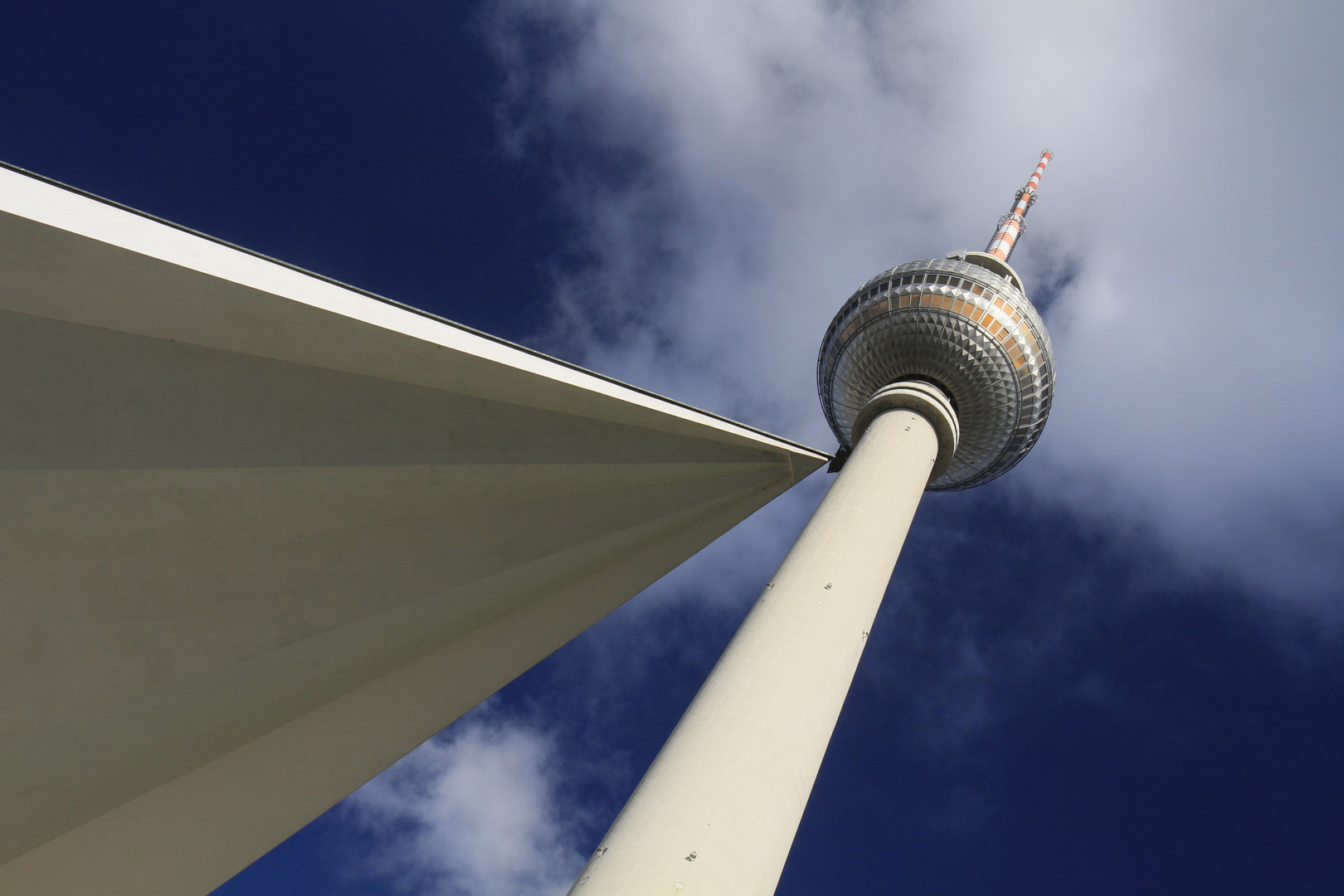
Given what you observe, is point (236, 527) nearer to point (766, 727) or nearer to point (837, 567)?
point (766, 727)

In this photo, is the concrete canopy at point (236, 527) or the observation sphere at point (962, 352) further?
the observation sphere at point (962, 352)

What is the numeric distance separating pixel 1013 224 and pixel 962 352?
57.4 feet

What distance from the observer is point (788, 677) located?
39.3 ft

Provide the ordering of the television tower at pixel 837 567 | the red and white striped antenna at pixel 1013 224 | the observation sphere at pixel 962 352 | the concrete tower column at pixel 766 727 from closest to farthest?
1. the concrete tower column at pixel 766 727
2. the television tower at pixel 837 567
3. the observation sphere at pixel 962 352
4. the red and white striped antenna at pixel 1013 224

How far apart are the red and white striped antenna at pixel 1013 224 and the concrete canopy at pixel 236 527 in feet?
92.0

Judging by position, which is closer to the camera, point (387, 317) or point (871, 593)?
point (387, 317)

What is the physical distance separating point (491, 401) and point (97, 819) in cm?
855

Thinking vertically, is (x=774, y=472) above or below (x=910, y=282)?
below

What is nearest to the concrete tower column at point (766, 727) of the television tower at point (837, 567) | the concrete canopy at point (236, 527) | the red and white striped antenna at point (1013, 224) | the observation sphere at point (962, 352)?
the television tower at point (837, 567)

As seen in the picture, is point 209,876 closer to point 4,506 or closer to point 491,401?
point 4,506

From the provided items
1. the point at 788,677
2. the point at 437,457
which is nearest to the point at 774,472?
the point at 788,677

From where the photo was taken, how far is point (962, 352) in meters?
26.3

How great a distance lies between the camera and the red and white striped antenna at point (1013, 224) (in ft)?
124

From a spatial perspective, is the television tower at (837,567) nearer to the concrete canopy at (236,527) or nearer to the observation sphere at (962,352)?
the observation sphere at (962,352)
